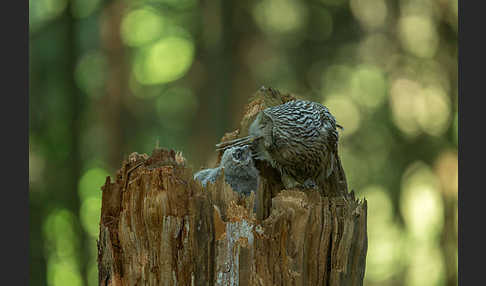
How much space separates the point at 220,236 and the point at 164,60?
130 centimetres

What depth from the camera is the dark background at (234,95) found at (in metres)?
2.13

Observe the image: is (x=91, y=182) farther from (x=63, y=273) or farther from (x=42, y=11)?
(x=42, y=11)

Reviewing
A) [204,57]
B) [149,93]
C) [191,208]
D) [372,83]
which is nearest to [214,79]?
[204,57]

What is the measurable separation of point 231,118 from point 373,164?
0.71m

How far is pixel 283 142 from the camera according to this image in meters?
1.18

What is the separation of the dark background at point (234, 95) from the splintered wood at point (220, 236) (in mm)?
1009

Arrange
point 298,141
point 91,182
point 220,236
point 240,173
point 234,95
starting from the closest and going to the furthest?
point 220,236 → point 298,141 → point 240,173 → point 234,95 → point 91,182

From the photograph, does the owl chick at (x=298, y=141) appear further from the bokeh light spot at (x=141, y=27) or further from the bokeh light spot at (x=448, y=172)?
the bokeh light spot at (x=448, y=172)

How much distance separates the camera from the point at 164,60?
7.08ft

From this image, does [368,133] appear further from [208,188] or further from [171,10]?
[208,188]

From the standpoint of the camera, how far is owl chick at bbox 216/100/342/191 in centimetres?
117

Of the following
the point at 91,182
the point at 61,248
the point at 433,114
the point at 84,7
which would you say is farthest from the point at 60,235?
the point at 433,114

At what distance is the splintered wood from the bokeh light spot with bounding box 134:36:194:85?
3.66ft

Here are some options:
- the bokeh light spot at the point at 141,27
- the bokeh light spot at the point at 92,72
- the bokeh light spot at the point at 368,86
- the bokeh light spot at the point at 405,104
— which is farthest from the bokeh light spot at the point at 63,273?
the bokeh light spot at the point at 405,104
